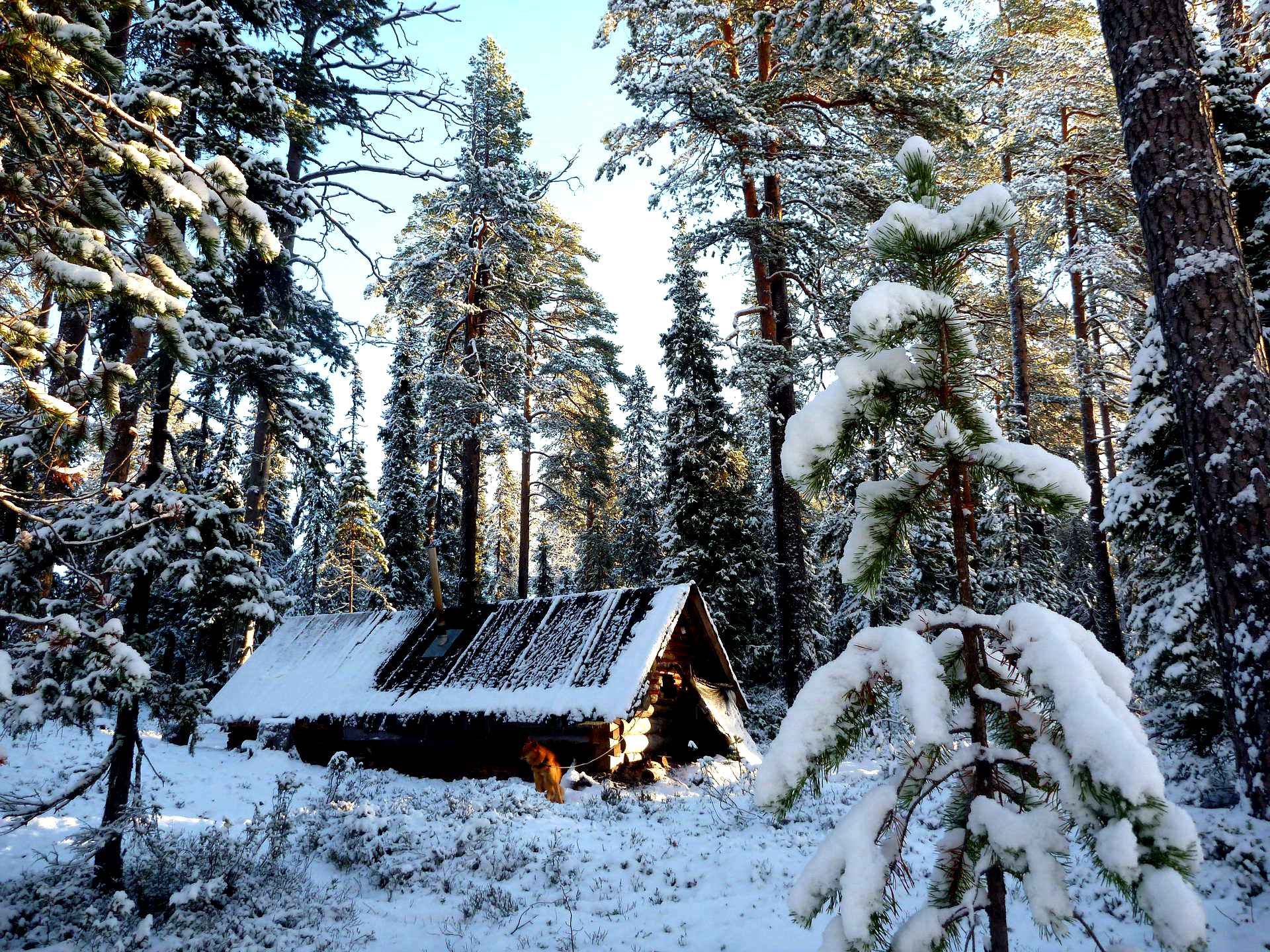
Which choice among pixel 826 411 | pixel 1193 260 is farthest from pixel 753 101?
pixel 826 411

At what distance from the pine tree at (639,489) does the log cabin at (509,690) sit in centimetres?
1327

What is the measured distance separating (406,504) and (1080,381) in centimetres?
2533

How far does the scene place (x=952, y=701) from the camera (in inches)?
114

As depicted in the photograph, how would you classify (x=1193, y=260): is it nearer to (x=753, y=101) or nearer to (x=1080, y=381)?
(x=753, y=101)

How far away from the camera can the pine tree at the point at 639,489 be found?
31734 millimetres

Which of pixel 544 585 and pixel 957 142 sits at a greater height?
pixel 957 142

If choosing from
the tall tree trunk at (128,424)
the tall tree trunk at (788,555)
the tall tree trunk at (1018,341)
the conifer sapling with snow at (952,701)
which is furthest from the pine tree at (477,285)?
the conifer sapling with snow at (952,701)

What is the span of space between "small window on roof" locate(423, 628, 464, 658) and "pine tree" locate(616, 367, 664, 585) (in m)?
13.4

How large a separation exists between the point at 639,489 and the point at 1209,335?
91.6 ft

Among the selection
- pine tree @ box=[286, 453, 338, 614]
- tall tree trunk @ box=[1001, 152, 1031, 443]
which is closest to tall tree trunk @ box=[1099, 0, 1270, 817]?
tall tree trunk @ box=[1001, 152, 1031, 443]

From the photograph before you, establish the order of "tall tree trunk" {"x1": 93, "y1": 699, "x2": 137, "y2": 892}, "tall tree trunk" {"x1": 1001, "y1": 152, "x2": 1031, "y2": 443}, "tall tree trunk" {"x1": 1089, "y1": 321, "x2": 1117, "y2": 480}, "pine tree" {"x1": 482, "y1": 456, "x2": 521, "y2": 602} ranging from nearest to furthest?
"tall tree trunk" {"x1": 93, "y1": 699, "x2": 137, "y2": 892}, "tall tree trunk" {"x1": 1089, "y1": 321, "x2": 1117, "y2": 480}, "tall tree trunk" {"x1": 1001, "y1": 152, "x2": 1031, "y2": 443}, "pine tree" {"x1": 482, "y1": 456, "x2": 521, "y2": 602}

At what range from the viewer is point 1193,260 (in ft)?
17.4

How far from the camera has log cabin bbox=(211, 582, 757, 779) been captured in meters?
12.5

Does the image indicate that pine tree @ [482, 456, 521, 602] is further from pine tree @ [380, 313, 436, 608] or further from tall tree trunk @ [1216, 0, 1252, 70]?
tall tree trunk @ [1216, 0, 1252, 70]
